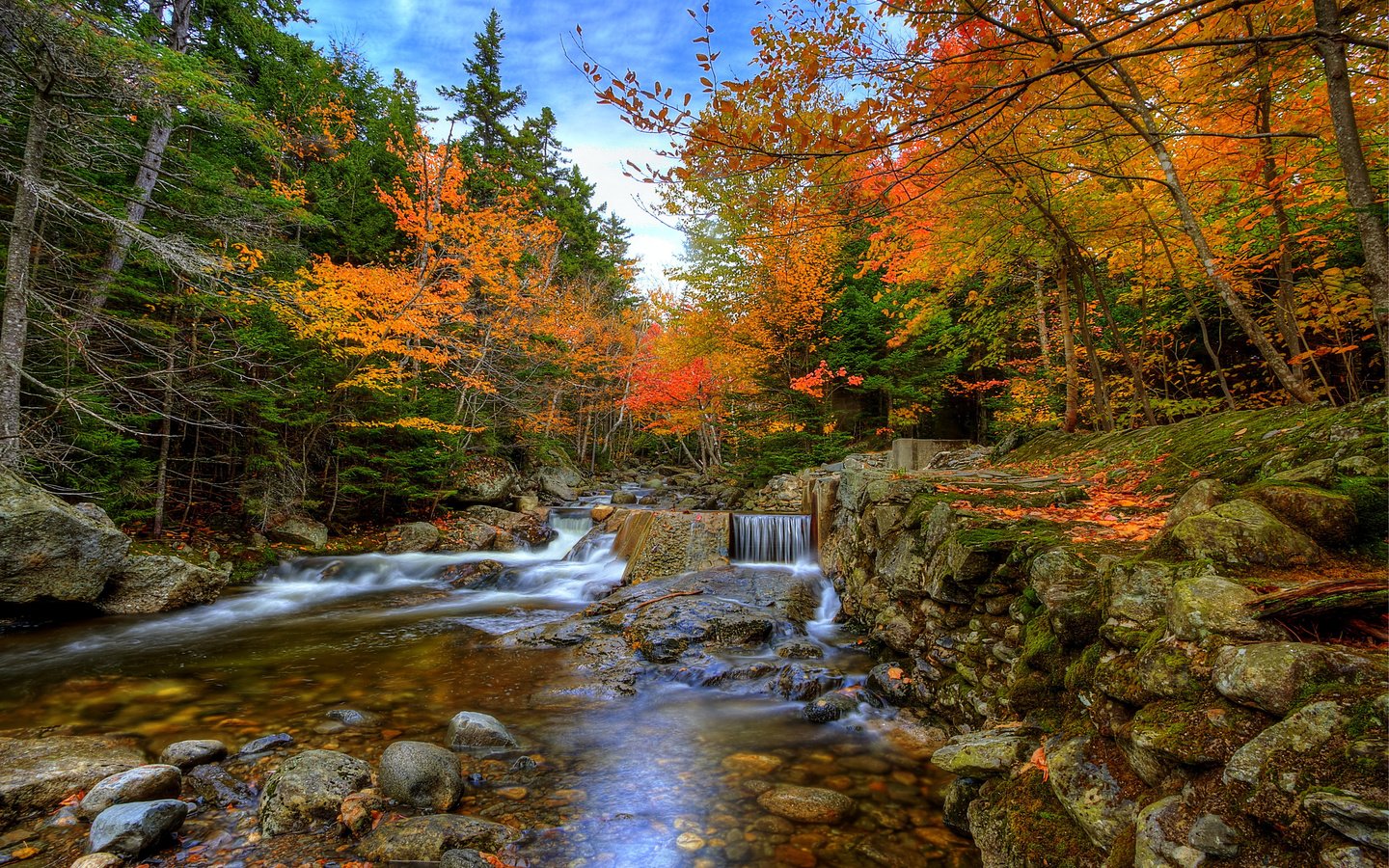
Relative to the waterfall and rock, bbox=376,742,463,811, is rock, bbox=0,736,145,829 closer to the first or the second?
rock, bbox=376,742,463,811

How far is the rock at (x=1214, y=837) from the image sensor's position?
1657 mm

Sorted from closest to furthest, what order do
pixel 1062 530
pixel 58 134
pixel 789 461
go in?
pixel 1062 530
pixel 58 134
pixel 789 461

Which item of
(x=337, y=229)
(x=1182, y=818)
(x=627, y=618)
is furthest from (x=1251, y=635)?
(x=337, y=229)

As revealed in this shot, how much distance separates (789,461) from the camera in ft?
49.7

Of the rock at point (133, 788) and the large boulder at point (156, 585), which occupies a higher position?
the large boulder at point (156, 585)

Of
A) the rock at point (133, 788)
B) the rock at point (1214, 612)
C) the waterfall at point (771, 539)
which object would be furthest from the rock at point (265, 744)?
the waterfall at point (771, 539)

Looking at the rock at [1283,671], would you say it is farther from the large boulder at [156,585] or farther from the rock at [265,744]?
the large boulder at [156,585]

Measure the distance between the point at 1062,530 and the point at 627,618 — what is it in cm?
538

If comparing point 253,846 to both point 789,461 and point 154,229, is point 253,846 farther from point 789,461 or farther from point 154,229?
point 789,461

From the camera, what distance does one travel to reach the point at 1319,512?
2.56 m

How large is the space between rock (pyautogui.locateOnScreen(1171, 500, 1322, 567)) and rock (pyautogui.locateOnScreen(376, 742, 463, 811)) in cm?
455

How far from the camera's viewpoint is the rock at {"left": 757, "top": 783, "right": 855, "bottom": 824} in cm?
351

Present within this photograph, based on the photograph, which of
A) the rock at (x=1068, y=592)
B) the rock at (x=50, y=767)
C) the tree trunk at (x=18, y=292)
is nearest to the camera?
the rock at (x=1068, y=592)

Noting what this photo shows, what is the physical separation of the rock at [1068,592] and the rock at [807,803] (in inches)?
70.2
